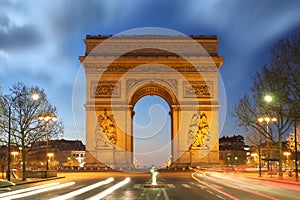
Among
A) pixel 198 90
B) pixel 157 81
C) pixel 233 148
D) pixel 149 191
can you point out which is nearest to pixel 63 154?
pixel 233 148

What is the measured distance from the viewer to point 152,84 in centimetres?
5519

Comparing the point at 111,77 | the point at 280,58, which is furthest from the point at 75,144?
the point at 280,58

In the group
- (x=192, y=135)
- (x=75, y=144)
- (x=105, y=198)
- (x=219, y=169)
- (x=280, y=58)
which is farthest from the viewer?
(x=75, y=144)

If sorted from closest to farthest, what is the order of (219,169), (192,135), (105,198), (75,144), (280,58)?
(105,198), (280,58), (219,169), (192,135), (75,144)

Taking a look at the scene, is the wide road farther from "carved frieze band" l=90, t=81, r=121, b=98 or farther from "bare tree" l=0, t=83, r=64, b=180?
"carved frieze band" l=90, t=81, r=121, b=98

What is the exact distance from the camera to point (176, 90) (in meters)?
54.8

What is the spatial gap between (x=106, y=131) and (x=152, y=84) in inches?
317

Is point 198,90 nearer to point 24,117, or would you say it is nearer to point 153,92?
point 153,92

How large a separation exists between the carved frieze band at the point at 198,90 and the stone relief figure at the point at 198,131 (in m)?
2.37

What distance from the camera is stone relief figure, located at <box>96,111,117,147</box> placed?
5309 centimetres

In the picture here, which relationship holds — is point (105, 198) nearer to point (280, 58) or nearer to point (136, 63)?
point (280, 58)

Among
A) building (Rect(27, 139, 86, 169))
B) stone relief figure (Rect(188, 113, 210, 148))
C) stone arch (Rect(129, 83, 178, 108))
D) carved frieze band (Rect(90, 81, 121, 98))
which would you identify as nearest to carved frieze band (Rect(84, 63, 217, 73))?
carved frieze band (Rect(90, 81, 121, 98))

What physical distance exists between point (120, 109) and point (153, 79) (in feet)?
17.9

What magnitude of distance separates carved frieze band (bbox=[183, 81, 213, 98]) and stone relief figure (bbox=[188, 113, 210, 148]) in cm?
237
